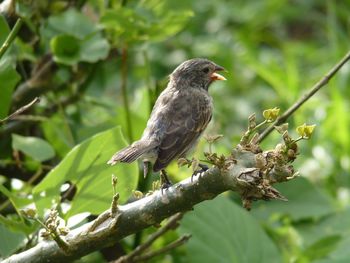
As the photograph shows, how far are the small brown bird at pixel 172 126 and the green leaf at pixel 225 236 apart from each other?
0.92 ft

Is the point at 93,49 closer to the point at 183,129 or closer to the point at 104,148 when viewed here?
the point at 183,129

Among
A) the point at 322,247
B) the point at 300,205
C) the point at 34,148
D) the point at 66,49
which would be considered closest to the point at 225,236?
the point at 322,247

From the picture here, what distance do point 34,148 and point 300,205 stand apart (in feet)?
4.69

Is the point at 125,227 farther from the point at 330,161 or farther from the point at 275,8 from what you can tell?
the point at 275,8

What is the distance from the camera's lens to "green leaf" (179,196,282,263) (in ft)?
11.5

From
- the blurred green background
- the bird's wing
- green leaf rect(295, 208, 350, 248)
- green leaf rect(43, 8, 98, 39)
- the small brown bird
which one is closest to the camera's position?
the blurred green background

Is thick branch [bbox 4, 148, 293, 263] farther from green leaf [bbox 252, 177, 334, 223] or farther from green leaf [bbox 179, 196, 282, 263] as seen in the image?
green leaf [bbox 252, 177, 334, 223]

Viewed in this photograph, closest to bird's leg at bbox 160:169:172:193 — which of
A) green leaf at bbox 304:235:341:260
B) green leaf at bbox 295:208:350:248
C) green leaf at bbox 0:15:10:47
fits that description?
green leaf at bbox 0:15:10:47

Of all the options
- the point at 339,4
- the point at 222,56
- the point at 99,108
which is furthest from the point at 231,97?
the point at 99,108

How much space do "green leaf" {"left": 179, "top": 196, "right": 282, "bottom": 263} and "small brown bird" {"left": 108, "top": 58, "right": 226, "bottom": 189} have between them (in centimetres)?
28

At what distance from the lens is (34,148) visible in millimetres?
3168

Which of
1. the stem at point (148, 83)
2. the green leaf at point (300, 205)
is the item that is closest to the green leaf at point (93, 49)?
the stem at point (148, 83)

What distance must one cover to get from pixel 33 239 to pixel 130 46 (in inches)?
49.1

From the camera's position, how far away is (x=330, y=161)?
4922 mm
